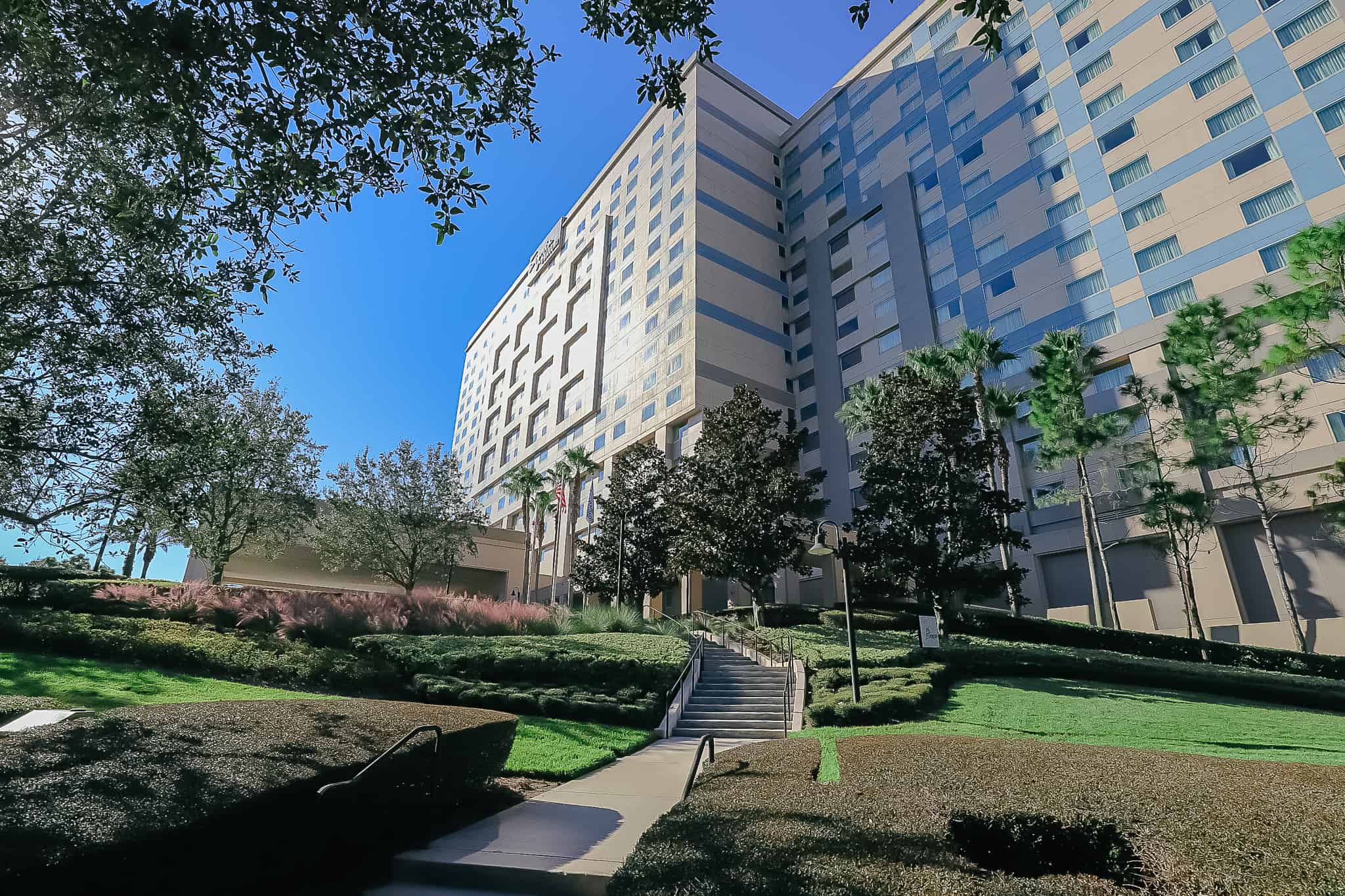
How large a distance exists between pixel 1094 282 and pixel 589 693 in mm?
36286

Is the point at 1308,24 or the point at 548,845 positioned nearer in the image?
the point at 548,845

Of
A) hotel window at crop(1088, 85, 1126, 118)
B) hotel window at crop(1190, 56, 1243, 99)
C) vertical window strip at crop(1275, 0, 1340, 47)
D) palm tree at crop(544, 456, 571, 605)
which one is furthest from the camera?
palm tree at crop(544, 456, 571, 605)

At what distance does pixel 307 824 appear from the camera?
4770 millimetres

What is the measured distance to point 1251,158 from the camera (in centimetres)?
3112

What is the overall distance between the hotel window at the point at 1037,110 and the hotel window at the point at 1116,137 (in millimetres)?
4607

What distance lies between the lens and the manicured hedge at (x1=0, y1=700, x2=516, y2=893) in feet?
11.1

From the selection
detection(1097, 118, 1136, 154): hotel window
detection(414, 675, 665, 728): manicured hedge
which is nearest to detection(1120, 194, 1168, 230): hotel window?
detection(1097, 118, 1136, 154): hotel window

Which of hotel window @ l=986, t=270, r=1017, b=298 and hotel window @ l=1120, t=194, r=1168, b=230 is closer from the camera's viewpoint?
hotel window @ l=1120, t=194, r=1168, b=230

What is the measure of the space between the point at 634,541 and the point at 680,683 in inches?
823

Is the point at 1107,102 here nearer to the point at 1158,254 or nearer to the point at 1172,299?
the point at 1158,254

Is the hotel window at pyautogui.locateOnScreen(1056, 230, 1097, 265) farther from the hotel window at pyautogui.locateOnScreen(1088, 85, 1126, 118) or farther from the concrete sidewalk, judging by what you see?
the concrete sidewalk

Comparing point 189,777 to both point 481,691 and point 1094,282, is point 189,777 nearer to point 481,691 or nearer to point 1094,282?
point 481,691

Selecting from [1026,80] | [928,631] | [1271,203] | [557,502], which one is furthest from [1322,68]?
[557,502]

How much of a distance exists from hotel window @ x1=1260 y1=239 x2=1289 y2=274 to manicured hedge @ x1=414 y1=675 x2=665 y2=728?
115 ft
